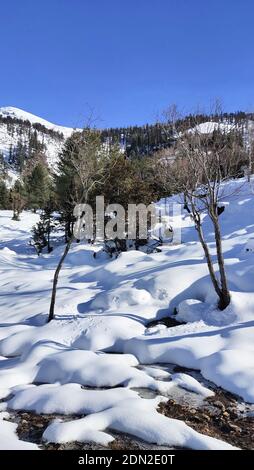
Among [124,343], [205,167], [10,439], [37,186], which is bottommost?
[124,343]

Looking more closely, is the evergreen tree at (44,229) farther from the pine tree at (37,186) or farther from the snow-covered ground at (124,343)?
the pine tree at (37,186)

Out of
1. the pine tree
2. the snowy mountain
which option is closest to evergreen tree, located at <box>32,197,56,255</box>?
the pine tree

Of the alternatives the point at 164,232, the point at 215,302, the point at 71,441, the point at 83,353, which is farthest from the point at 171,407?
the point at 164,232

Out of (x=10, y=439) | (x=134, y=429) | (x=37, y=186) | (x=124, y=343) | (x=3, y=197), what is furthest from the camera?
(x=3, y=197)

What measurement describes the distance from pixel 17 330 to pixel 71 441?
6.85m

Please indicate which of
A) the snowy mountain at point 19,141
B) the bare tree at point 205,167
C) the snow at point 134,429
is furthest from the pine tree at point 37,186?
the snowy mountain at point 19,141

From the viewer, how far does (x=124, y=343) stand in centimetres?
1030

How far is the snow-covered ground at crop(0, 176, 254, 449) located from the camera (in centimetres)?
605

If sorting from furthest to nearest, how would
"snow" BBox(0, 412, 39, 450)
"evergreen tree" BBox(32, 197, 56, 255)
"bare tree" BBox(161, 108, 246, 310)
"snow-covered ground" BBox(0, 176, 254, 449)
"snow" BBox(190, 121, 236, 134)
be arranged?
"evergreen tree" BBox(32, 197, 56, 255)
"snow" BBox(190, 121, 236, 134)
"bare tree" BBox(161, 108, 246, 310)
"snow-covered ground" BBox(0, 176, 254, 449)
"snow" BBox(0, 412, 39, 450)

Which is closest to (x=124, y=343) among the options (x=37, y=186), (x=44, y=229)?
(x=44, y=229)

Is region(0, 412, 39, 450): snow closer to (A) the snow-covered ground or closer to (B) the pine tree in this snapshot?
(A) the snow-covered ground

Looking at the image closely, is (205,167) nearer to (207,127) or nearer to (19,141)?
(207,127)

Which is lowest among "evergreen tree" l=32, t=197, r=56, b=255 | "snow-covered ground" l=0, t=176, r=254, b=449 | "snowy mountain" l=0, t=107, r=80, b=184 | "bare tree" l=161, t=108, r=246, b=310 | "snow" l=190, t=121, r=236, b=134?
"snow-covered ground" l=0, t=176, r=254, b=449

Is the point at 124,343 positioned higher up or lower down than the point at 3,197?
lower down
